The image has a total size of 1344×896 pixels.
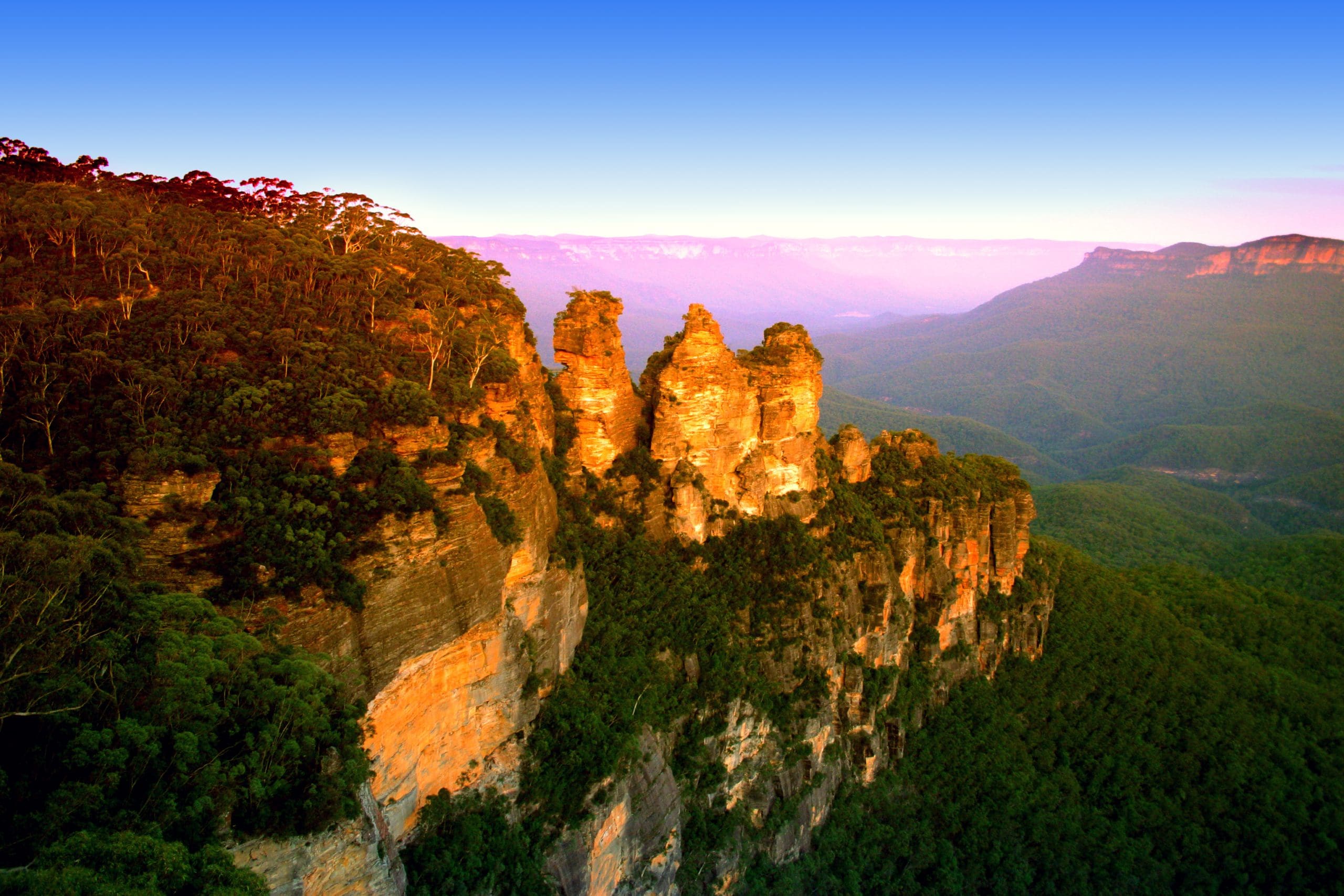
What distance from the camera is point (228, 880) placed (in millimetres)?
9578

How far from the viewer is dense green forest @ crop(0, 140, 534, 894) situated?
9938mm

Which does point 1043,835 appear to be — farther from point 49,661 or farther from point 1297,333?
point 1297,333

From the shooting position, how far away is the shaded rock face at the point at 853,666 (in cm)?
2280

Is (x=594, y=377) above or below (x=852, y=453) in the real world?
above

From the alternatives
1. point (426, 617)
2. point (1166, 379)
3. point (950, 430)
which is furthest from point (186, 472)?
point (1166, 379)

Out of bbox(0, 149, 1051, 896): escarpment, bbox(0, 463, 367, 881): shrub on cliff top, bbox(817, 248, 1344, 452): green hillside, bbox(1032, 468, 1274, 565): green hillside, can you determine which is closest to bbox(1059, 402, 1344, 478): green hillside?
bbox(817, 248, 1344, 452): green hillside

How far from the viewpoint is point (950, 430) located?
450 feet

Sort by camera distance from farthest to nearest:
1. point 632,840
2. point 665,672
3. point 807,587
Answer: point 807,587, point 665,672, point 632,840

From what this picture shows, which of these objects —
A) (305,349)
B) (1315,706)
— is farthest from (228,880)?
(1315,706)

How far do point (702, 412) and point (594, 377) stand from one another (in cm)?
524

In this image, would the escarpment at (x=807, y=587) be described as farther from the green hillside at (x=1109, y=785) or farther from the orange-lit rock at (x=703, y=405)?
the green hillside at (x=1109, y=785)

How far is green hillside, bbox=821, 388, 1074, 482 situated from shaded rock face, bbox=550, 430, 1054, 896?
7775cm

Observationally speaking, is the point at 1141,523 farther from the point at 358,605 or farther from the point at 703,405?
the point at 358,605

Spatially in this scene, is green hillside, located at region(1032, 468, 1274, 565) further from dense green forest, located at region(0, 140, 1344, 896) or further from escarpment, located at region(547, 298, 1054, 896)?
escarpment, located at region(547, 298, 1054, 896)
